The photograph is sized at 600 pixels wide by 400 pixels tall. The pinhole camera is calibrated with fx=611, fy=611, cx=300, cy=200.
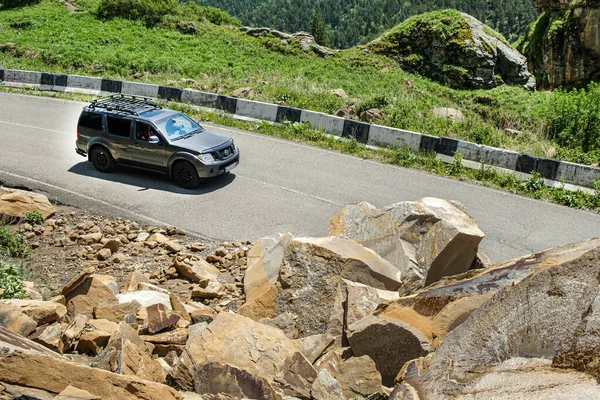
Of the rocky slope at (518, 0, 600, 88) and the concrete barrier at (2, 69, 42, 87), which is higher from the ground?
the rocky slope at (518, 0, 600, 88)

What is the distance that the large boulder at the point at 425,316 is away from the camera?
6328 millimetres

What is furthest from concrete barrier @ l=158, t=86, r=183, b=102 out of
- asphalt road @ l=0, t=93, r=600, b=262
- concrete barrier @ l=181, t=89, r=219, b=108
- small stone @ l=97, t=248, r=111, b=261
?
small stone @ l=97, t=248, r=111, b=261

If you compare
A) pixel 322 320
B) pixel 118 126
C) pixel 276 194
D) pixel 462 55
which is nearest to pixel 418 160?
pixel 276 194

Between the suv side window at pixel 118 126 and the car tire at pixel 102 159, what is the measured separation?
0.54 metres

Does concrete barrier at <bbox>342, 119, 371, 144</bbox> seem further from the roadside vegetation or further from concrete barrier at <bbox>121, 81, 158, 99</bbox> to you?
the roadside vegetation

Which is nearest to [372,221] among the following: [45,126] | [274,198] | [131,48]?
[274,198]

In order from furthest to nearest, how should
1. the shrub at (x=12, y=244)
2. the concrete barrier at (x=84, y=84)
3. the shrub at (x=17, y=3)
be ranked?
the shrub at (x=17, y=3) → the concrete barrier at (x=84, y=84) → the shrub at (x=12, y=244)

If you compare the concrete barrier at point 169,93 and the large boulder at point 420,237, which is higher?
the concrete barrier at point 169,93

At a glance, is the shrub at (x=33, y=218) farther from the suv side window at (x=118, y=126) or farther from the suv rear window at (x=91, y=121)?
the suv rear window at (x=91, y=121)

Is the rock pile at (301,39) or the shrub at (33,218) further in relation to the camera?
the rock pile at (301,39)

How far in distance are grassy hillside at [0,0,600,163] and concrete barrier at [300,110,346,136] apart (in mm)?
1378

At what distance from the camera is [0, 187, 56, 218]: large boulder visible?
12.4 m

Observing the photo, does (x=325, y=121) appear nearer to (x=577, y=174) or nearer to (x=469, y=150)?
(x=469, y=150)

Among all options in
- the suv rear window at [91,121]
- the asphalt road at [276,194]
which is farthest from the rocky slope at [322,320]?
the suv rear window at [91,121]
